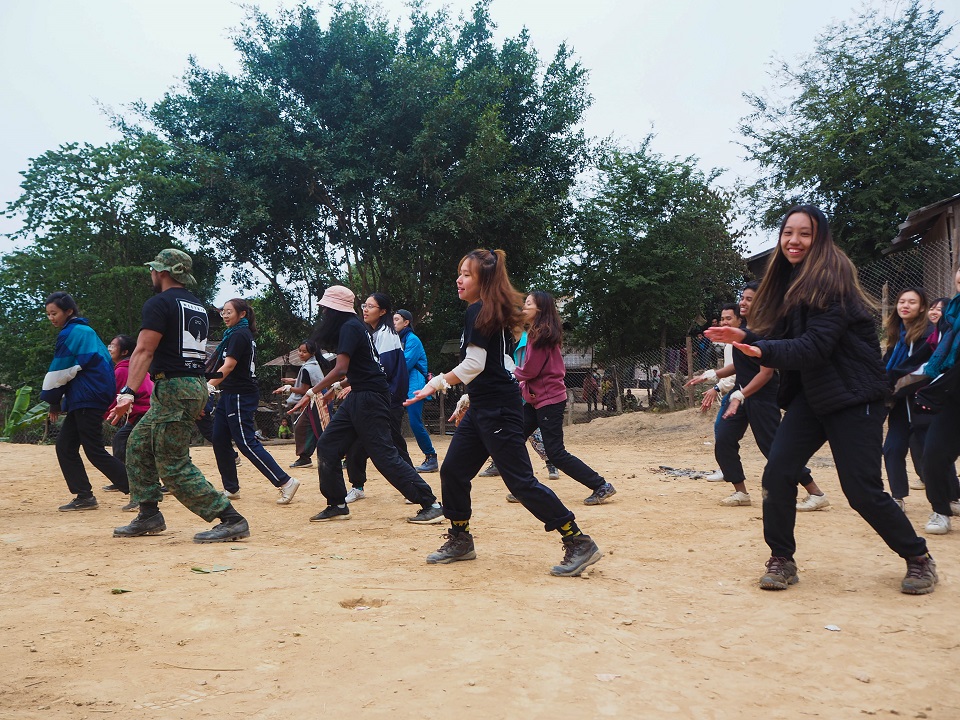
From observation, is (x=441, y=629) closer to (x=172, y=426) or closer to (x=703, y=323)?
(x=172, y=426)

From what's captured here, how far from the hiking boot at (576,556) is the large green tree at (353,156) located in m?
16.7

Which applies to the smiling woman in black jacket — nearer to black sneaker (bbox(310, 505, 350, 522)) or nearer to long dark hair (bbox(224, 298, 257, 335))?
black sneaker (bbox(310, 505, 350, 522))

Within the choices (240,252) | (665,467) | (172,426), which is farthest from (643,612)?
(240,252)

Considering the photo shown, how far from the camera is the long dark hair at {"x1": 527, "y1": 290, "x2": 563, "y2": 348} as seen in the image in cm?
679

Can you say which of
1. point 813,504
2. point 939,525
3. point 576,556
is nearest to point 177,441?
point 576,556

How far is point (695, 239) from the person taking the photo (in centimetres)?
2588

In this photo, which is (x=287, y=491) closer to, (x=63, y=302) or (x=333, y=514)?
(x=333, y=514)

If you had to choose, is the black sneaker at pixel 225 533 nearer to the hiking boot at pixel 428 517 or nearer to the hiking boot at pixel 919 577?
the hiking boot at pixel 428 517

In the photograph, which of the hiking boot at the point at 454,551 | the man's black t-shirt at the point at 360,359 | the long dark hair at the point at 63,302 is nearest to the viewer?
the hiking boot at the point at 454,551

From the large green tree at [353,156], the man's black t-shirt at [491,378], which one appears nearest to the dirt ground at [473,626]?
the man's black t-shirt at [491,378]

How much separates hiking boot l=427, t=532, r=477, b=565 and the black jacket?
2.12 metres

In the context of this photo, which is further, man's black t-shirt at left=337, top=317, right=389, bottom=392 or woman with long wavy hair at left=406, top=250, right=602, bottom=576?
man's black t-shirt at left=337, top=317, right=389, bottom=392

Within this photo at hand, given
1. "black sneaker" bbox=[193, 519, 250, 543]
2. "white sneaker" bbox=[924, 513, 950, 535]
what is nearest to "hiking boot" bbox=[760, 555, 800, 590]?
"white sneaker" bbox=[924, 513, 950, 535]

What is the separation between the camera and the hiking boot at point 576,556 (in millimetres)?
4305
